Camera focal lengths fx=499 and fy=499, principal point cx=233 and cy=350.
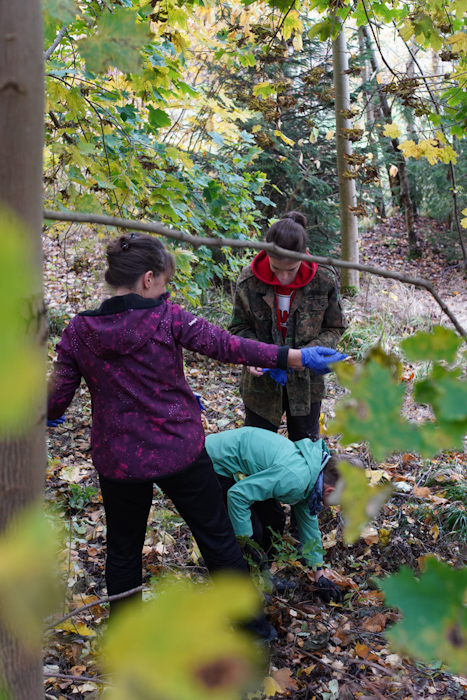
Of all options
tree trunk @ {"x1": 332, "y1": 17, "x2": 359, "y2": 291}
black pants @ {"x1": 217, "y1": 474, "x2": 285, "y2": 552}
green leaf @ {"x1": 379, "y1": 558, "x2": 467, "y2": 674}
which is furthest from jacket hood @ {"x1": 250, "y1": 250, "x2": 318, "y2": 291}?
tree trunk @ {"x1": 332, "y1": 17, "x2": 359, "y2": 291}

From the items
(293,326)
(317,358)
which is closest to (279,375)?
(293,326)

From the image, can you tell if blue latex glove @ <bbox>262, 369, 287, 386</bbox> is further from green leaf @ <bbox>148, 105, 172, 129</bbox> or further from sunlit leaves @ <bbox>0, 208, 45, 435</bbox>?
sunlit leaves @ <bbox>0, 208, 45, 435</bbox>

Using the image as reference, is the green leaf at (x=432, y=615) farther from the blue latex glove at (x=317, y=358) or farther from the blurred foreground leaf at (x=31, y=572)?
the blue latex glove at (x=317, y=358)

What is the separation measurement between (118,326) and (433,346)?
4.34 feet

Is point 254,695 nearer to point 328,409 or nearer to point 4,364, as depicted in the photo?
point 4,364

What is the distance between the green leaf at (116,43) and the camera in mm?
724

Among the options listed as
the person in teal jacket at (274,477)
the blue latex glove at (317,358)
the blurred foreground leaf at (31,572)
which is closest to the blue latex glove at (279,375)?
the person in teal jacket at (274,477)

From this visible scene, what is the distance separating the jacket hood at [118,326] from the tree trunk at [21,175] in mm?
1087

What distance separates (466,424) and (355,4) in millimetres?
3353

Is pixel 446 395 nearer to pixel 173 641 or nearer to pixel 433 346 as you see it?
pixel 433 346

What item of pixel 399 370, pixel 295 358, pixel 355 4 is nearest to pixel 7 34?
pixel 399 370

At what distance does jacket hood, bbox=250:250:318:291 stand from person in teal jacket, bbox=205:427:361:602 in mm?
768

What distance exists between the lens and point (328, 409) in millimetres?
4406

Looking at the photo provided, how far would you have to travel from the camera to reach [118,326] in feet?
5.57
